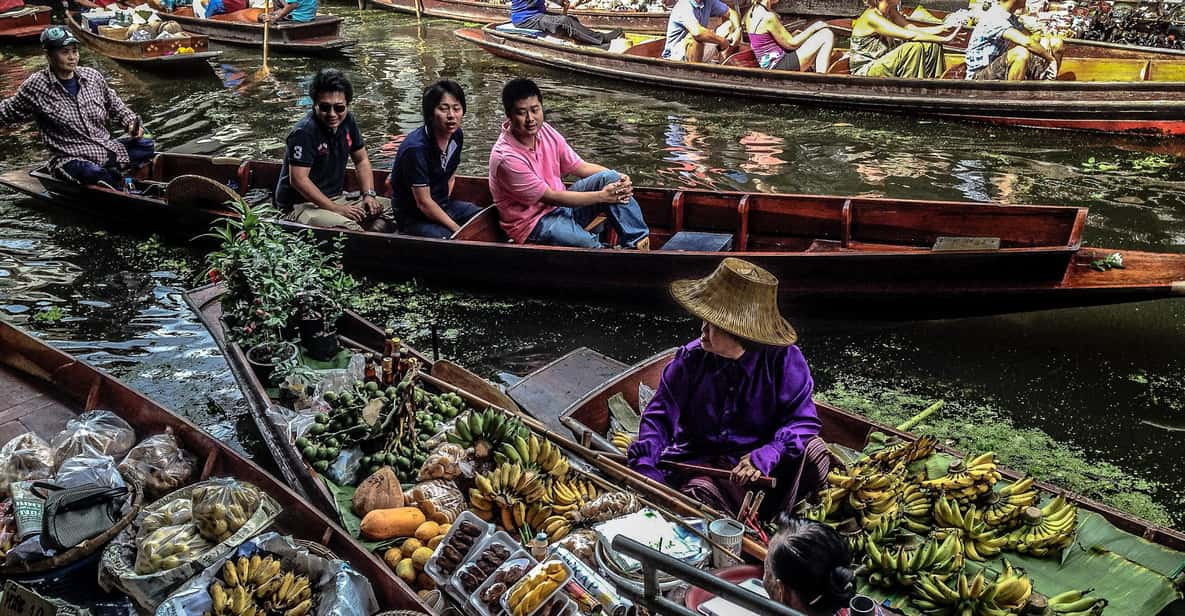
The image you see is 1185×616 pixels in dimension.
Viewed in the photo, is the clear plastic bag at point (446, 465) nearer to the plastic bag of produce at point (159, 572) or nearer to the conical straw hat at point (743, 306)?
the plastic bag of produce at point (159, 572)

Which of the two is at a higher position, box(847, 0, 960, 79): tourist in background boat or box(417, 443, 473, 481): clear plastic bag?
box(847, 0, 960, 79): tourist in background boat

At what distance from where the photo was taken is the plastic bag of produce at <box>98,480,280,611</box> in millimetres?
3080

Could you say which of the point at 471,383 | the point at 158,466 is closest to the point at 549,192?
the point at 471,383

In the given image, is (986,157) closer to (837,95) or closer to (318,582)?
(837,95)

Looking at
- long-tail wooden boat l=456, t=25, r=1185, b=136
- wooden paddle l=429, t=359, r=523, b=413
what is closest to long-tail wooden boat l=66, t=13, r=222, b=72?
long-tail wooden boat l=456, t=25, r=1185, b=136

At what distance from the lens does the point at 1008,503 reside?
325cm

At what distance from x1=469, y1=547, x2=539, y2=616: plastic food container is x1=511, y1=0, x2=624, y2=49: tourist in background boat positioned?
496 inches

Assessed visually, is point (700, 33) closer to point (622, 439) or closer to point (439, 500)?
point (622, 439)

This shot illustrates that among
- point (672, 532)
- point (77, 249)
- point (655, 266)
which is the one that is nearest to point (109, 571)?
point (672, 532)

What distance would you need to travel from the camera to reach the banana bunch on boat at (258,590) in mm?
2906

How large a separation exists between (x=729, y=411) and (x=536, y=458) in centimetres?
82

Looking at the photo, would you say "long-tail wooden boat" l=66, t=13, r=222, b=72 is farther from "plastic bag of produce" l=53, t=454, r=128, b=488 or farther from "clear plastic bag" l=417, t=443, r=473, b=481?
"clear plastic bag" l=417, t=443, r=473, b=481

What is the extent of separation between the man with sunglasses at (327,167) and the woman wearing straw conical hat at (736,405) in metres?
3.76

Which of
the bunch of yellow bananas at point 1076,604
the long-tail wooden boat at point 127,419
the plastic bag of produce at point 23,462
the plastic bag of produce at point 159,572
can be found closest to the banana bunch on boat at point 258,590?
the plastic bag of produce at point 159,572
